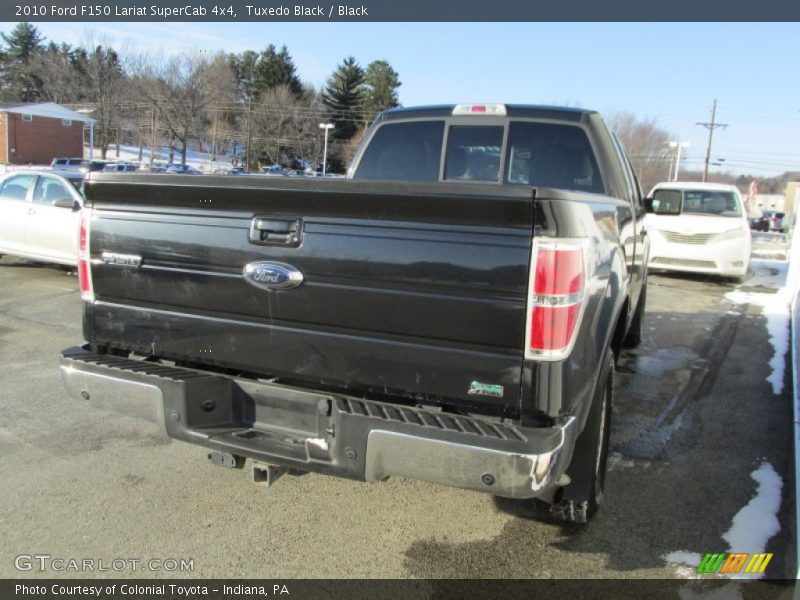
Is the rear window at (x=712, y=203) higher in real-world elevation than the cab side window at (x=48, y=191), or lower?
higher

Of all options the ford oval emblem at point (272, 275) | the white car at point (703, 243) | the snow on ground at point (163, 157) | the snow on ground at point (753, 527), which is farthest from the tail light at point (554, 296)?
the snow on ground at point (163, 157)

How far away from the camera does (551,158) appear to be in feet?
14.8

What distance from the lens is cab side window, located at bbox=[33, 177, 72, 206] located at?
9.70 m

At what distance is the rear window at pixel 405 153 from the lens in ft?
15.8

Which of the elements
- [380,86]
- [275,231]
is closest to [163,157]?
[380,86]

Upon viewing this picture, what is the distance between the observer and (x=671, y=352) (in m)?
7.12

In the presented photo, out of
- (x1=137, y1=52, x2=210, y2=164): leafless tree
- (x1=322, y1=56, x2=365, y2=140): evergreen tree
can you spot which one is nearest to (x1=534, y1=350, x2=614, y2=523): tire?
(x1=137, y1=52, x2=210, y2=164): leafless tree

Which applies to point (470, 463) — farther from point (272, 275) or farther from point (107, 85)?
point (107, 85)

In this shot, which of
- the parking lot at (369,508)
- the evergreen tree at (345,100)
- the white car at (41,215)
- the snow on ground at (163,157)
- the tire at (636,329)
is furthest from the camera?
the evergreen tree at (345,100)

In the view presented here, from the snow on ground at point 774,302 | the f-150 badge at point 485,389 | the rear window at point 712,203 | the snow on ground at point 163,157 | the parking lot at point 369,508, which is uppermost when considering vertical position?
the snow on ground at point 163,157

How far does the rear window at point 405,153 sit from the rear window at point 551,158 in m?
0.58

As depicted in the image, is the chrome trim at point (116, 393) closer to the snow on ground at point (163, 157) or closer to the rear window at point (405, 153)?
the rear window at point (405, 153)
